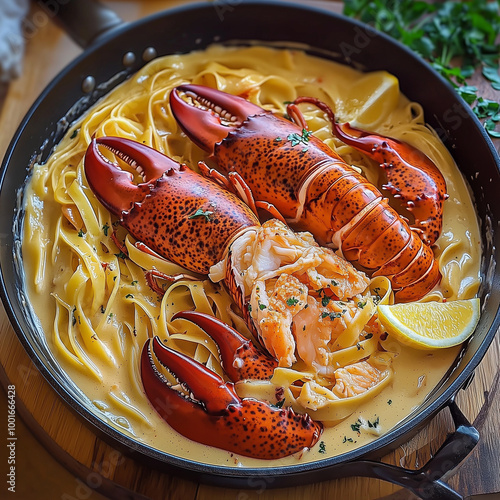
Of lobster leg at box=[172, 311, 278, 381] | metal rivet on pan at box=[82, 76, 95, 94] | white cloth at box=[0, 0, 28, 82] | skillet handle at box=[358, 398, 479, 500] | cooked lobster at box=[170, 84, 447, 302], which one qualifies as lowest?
skillet handle at box=[358, 398, 479, 500]

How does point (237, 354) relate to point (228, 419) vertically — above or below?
above

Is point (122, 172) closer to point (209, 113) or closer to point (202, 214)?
point (202, 214)

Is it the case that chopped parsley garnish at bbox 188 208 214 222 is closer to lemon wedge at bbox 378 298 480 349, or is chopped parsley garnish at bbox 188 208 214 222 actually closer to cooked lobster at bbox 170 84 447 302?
cooked lobster at bbox 170 84 447 302

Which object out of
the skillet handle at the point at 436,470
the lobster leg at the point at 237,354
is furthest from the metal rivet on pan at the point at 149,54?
the skillet handle at the point at 436,470

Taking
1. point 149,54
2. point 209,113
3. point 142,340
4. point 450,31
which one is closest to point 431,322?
point 142,340

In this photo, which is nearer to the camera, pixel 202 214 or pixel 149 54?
pixel 202 214

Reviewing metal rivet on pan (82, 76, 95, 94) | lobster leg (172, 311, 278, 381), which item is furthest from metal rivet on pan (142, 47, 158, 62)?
lobster leg (172, 311, 278, 381)

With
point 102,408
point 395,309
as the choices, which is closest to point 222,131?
point 395,309
